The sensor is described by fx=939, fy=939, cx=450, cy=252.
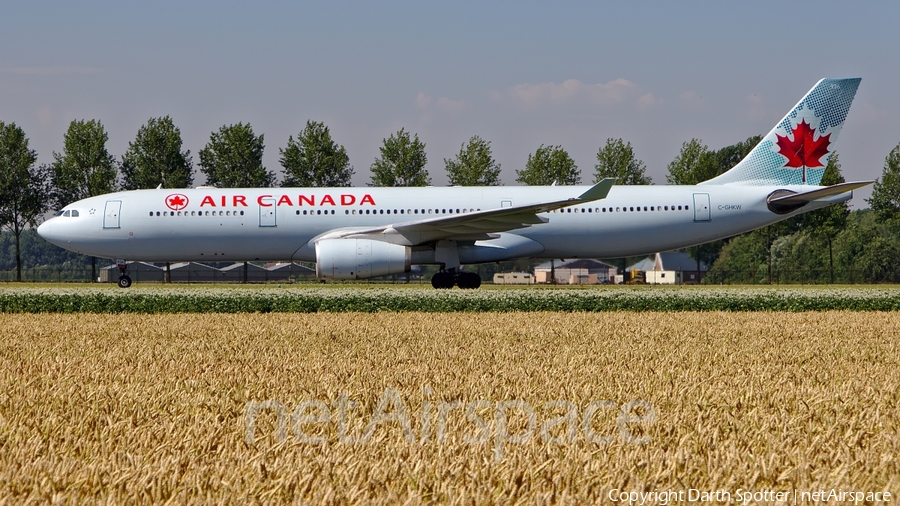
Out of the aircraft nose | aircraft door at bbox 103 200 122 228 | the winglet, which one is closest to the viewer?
the winglet

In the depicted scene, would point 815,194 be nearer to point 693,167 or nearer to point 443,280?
point 443,280

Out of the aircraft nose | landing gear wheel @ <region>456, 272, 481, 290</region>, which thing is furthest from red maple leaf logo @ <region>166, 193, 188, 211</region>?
landing gear wheel @ <region>456, 272, 481, 290</region>

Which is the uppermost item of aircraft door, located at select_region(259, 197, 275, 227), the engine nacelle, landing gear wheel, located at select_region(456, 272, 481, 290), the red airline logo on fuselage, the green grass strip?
the red airline logo on fuselage

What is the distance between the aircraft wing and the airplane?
0.42ft

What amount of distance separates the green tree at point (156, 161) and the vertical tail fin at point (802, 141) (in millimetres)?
33831

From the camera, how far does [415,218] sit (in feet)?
88.9

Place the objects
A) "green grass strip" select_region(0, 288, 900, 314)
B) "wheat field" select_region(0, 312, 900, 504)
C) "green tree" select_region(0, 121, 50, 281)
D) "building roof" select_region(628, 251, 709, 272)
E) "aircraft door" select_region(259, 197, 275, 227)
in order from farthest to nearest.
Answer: "building roof" select_region(628, 251, 709, 272)
"green tree" select_region(0, 121, 50, 281)
"aircraft door" select_region(259, 197, 275, 227)
"green grass strip" select_region(0, 288, 900, 314)
"wheat field" select_region(0, 312, 900, 504)

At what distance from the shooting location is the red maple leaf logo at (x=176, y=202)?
27.6 meters

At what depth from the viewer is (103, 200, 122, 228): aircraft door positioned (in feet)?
91.4

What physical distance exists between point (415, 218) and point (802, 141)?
1185 centimetres

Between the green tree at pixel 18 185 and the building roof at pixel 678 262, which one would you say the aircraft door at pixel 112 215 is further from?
the building roof at pixel 678 262

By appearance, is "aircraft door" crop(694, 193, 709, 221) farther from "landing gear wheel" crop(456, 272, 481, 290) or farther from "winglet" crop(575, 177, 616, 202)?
"landing gear wheel" crop(456, 272, 481, 290)

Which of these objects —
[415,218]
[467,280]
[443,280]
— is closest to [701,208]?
[467,280]

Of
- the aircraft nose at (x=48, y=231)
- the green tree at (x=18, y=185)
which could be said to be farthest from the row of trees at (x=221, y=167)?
the aircraft nose at (x=48, y=231)
